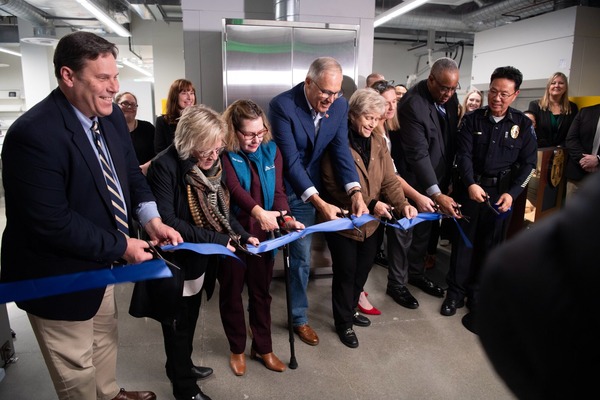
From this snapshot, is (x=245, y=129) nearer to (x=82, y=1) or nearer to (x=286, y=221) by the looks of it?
(x=286, y=221)

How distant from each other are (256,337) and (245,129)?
1249 millimetres

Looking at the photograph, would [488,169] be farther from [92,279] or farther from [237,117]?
[92,279]

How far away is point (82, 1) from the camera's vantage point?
5.81 m

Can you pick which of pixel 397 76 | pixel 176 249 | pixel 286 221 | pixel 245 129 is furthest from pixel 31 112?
pixel 397 76

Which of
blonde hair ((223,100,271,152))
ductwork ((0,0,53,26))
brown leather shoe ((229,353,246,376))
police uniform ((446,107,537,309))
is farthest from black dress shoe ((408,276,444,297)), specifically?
ductwork ((0,0,53,26))

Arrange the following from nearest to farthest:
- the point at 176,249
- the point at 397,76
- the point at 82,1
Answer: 1. the point at 176,249
2. the point at 82,1
3. the point at 397,76

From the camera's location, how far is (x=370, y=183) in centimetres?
284

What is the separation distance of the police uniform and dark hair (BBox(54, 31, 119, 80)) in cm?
255

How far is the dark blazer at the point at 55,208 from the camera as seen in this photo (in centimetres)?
148

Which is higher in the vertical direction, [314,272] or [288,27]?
[288,27]

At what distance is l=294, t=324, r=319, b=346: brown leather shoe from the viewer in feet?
9.50

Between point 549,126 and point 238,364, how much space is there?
423 cm

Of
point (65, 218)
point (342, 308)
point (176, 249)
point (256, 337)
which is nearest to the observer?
point (65, 218)

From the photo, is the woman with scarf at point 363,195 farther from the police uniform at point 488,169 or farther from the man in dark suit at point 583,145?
the man in dark suit at point 583,145
